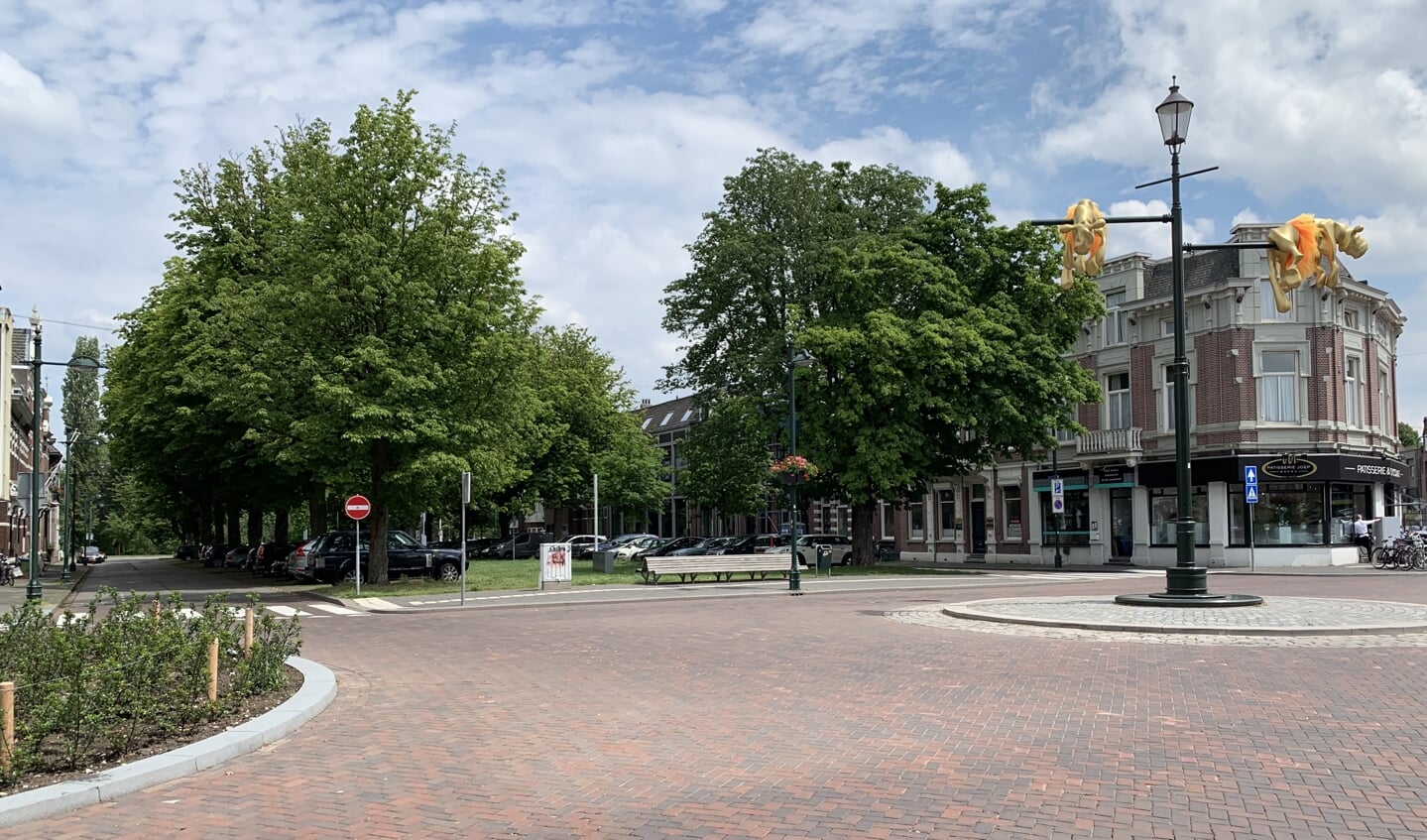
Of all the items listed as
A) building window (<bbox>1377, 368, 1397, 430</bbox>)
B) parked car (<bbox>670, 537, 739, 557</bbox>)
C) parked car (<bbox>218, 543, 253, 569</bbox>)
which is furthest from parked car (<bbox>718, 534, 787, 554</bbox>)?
parked car (<bbox>218, 543, 253, 569</bbox>)

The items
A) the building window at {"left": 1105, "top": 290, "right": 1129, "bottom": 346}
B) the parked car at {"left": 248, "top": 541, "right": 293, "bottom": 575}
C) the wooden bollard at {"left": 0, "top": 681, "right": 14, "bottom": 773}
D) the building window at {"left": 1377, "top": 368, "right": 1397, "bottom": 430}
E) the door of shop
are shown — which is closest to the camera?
the wooden bollard at {"left": 0, "top": 681, "right": 14, "bottom": 773}

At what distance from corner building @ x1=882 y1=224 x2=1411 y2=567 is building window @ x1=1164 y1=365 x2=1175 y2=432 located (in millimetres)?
49

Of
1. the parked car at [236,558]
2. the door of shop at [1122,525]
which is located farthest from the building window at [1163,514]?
the parked car at [236,558]

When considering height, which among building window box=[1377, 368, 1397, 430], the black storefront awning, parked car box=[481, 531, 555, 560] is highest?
building window box=[1377, 368, 1397, 430]

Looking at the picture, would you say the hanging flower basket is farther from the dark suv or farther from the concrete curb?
the concrete curb

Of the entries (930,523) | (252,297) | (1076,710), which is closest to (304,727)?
(1076,710)

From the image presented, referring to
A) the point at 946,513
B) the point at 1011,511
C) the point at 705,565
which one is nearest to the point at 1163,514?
the point at 1011,511

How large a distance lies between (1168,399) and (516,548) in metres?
33.0

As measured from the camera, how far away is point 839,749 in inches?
313

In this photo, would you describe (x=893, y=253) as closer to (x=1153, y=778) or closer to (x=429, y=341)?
(x=429, y=341)

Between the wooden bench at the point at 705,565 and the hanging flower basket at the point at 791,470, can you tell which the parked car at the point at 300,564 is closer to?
the wooden bench at the point at 705,565

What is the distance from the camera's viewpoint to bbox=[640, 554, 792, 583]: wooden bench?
101 ft

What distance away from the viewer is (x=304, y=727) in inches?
356

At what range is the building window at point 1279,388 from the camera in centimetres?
3888
